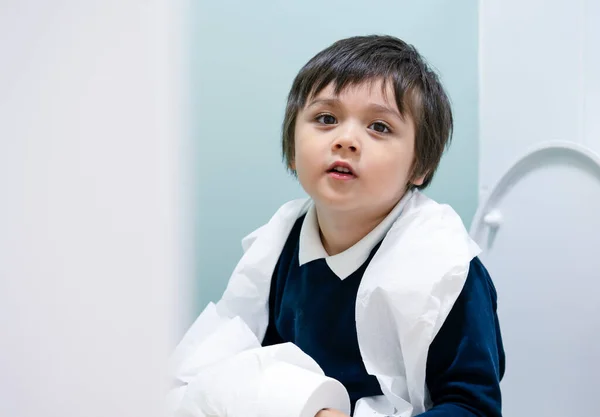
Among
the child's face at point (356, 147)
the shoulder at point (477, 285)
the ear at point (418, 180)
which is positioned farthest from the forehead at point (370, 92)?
the shoulder at point (477, 285)

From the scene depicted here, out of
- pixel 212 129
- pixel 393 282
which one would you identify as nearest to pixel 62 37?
pixel 393 282

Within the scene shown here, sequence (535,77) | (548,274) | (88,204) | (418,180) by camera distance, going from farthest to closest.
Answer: (535,77) → (548,274) → (418,180) → (88,204)

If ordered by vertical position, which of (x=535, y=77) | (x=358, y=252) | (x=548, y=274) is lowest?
(x=548, y=274)

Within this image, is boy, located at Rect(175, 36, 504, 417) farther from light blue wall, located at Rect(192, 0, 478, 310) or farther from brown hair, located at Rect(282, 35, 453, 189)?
light blue wall, located at Rect(192, 0, 478, 310)

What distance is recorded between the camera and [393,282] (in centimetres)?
72

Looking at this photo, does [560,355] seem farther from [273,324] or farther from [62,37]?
[62,37]

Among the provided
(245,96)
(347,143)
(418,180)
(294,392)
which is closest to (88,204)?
Answer: (294,392)

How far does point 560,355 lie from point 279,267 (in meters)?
0.50

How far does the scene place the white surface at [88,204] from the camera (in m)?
0.20

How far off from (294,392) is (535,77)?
34.7 inches

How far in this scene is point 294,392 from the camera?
62cm

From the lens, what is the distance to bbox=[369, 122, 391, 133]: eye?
2.57ft

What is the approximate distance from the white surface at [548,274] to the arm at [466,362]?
0.34 m

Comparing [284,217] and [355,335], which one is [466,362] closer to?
[355,335]
